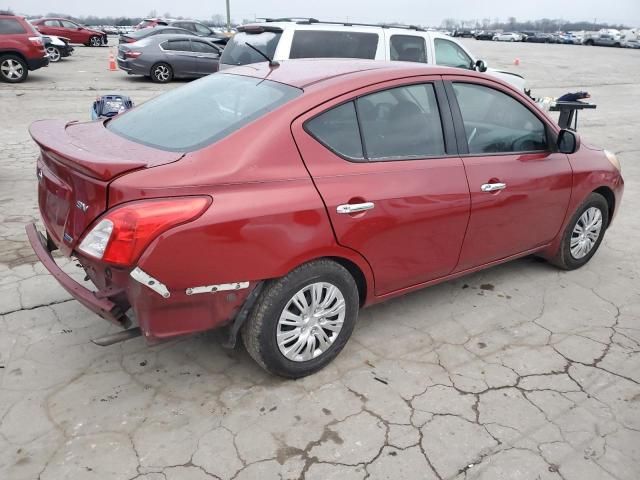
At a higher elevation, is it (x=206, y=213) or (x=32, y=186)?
(x=206, y=213)

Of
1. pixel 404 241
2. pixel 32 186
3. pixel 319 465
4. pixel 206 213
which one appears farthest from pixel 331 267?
pixel 32 186

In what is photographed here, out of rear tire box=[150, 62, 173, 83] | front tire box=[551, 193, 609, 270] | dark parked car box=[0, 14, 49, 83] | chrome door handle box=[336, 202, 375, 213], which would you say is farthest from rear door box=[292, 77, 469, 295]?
rear tire box=[150, 62, 173, 83]

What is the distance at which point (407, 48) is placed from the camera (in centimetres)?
804

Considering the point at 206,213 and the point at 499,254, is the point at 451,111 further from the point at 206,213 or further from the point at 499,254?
the point at 206,213

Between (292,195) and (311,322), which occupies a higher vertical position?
(292,195)

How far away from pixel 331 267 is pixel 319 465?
962 mm

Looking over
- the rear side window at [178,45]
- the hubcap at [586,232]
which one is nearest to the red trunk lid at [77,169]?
the hubcap at [586,232]

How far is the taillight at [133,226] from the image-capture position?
2.28 m

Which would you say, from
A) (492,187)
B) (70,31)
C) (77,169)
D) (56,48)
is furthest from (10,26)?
(70,31)

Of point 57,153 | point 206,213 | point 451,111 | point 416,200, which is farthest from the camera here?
point 451,111

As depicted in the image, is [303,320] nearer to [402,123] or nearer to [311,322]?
[311,322]

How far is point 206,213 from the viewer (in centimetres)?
239

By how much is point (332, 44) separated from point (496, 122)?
174 inches

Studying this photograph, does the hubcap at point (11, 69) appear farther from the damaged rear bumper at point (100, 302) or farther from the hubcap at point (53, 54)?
the damaged rear bumper at point (100, 302)
